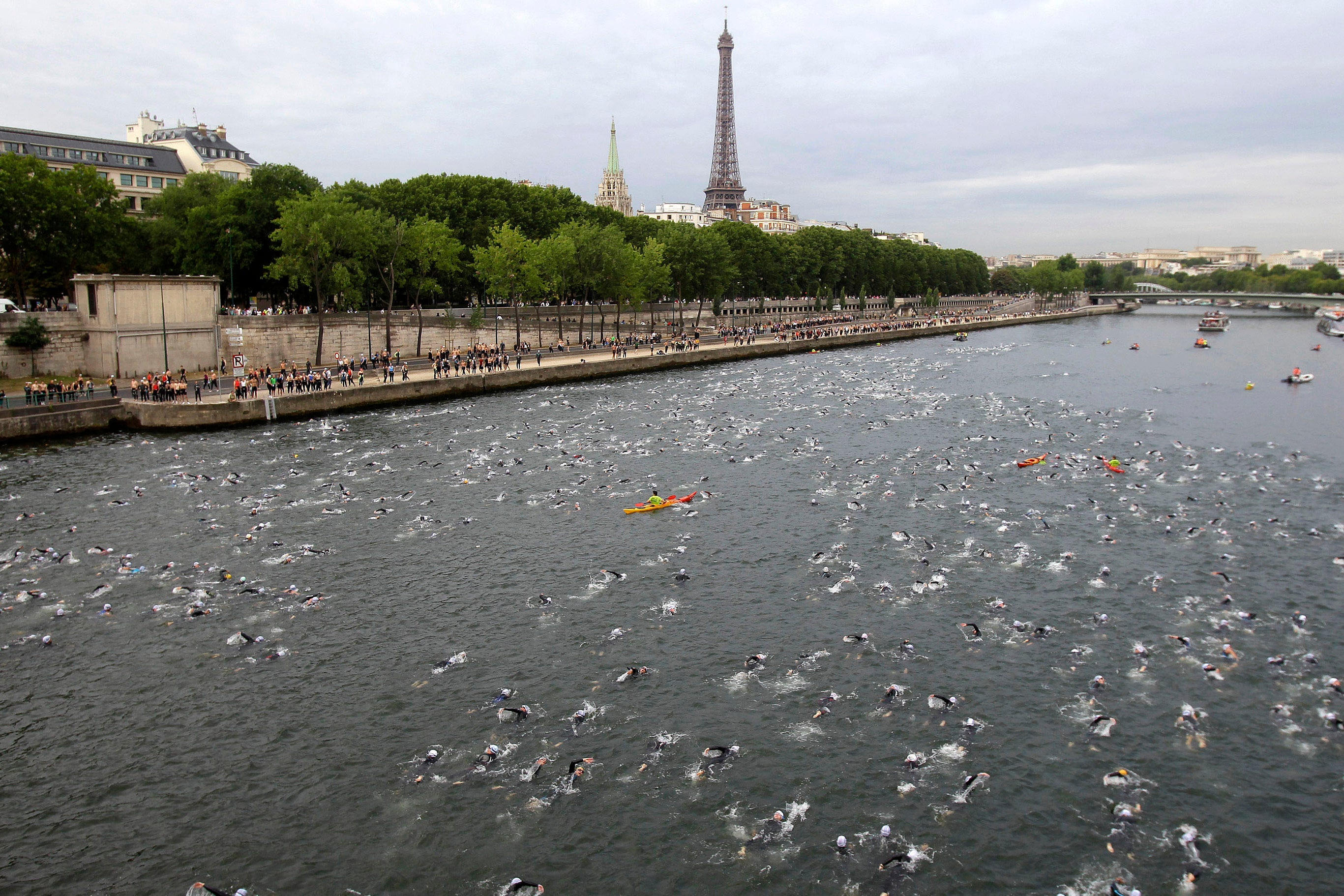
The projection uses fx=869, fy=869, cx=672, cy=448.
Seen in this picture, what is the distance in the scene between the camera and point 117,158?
114 m

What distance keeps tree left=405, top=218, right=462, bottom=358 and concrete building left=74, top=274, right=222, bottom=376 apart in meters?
19.3

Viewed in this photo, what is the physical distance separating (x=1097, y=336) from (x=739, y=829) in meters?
154

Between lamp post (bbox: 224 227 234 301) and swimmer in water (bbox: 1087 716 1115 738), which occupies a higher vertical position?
lamp post (bbox: 224 227 234 301)

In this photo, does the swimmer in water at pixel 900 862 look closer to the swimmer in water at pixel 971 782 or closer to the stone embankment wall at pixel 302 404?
the swimmer in water at pixel 971 782

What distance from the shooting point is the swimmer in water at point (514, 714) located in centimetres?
2036

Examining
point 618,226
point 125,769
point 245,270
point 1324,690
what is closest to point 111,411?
point 245,270

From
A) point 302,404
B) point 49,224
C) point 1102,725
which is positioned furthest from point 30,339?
point 1102,725

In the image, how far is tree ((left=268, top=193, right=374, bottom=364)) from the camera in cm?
7012

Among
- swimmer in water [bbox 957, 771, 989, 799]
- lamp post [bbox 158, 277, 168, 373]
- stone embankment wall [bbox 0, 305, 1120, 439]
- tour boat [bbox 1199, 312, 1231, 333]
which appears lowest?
swimmer in water [bbox 957, 771, 989, 799]

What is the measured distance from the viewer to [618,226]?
414 ft

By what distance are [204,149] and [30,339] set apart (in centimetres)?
8180

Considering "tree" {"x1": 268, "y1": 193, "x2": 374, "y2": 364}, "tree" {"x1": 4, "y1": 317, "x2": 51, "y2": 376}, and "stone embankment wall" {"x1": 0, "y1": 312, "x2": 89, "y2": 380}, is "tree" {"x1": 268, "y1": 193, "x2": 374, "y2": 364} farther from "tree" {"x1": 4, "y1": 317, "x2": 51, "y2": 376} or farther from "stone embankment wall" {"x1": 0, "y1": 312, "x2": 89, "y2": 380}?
"tree" {"x1": 4, "y1": 317, "x2": 51, "y2": 376}

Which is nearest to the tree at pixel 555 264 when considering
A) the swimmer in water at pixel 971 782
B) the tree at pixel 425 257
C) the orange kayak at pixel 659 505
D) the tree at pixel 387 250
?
the tree at pixel 425 257

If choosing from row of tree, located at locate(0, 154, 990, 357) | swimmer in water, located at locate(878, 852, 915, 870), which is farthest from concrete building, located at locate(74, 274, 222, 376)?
swimmer in water, located at locate(878, 852, 915, 870)
